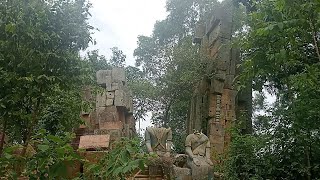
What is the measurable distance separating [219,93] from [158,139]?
15.6ft

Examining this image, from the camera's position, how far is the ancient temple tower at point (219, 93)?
14867 mm

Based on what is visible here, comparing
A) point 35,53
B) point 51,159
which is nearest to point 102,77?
point 35,53

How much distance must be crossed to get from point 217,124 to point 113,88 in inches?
155

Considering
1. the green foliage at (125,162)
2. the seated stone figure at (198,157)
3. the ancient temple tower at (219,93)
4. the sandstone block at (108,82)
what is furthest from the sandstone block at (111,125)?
the green foliage at (125,162)

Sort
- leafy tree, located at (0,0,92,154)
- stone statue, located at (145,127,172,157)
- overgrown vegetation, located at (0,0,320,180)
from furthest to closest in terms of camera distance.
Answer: stone statue, located at (145,127,172,157) → leafy tree, located at (0,0,92,154) → overgrown vegetation, located at (0,0,320,180)

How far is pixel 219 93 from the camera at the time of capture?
15.3 meters

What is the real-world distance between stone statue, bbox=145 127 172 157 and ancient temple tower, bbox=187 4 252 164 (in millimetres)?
3386

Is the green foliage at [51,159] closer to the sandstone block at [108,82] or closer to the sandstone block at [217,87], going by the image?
the sandstone block at [217,87]

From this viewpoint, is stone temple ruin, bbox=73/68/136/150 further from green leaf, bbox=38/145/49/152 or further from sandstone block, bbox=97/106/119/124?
green leaf, bbox=38/145/49/152

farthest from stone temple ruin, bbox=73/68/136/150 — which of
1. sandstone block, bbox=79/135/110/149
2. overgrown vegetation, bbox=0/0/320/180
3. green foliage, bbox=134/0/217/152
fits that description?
green foliage, bbox=134/0/217/152

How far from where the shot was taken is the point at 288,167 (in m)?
9.23

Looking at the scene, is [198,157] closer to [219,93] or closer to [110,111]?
[219,93]

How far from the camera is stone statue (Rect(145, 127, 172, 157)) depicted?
36.4ft

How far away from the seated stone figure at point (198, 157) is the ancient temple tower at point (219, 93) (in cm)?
353
